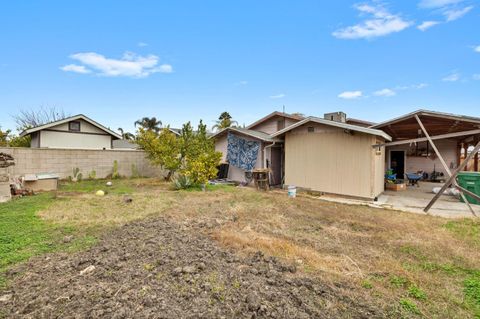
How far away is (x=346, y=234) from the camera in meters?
5.04

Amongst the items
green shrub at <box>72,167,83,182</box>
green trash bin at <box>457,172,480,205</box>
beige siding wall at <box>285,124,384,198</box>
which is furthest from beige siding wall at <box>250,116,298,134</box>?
green shrub at <box>72,167,83,182</box>

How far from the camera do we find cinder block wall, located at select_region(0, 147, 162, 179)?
35.3 feet

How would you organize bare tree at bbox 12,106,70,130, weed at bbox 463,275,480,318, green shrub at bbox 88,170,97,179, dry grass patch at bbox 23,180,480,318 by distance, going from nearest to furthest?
weed at bbox 463,275,480,318, dry grass patch at bbox 23,180,480,318, green shrub at bbox 88,170,97,179, bare tree at bbox 12,106,70,130

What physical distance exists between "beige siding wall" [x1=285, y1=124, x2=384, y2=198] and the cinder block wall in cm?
893

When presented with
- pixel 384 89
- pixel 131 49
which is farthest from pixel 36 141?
pixel 384 89

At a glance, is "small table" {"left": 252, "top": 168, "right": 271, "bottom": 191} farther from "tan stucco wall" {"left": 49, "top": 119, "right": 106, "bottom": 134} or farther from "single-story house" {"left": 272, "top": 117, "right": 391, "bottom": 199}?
"tan stucco wall" {"left": 49, "top": 119, "right": 106, "bottom": 134}

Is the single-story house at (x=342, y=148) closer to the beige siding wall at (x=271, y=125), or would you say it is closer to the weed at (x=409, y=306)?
the beige siding wall at (x=271, y=125)

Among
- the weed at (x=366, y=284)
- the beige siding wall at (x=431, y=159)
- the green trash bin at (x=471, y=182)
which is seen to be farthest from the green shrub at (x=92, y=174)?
the beige siding wall at (x=431, y=159)

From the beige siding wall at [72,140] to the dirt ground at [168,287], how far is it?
14.5m

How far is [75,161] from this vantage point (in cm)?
1241

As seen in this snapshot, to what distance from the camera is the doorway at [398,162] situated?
1513 cm

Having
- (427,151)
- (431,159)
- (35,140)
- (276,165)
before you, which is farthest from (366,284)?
(35,140)

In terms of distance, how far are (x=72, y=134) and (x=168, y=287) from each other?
1664 centimetres

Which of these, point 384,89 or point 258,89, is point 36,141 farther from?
point 384,89
